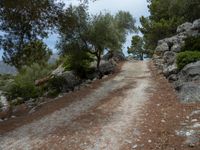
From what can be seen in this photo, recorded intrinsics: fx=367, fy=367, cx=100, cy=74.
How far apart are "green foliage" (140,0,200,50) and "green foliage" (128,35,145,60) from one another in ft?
29.9

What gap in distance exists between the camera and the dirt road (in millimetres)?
12391

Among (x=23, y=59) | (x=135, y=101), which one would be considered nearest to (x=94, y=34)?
(x=23, y=59)

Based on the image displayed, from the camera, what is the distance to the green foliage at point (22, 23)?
17703 millimetres

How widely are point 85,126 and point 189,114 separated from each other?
171 inches

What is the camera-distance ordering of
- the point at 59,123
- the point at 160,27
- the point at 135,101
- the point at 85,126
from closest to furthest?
the point at 85,126
the point at 59,123
the point at 135,101
the point at 160,27

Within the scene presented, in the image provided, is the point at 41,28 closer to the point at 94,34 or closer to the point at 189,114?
the point at 189,114

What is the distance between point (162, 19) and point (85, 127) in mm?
44382

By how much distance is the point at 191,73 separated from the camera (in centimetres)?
2112

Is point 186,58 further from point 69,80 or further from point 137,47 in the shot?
point 137,47

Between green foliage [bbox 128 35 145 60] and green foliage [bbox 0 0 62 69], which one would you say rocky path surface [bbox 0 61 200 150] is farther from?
green foliage [bbox 128 35 145 60]

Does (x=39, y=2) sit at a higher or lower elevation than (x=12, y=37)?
higher

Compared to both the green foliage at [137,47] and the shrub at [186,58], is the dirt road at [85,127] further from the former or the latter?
the green foliage at [137,47]

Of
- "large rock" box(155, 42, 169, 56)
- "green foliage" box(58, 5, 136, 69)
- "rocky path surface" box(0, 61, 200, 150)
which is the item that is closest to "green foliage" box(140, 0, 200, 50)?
"large rock" box(155, 42, 169, 56)

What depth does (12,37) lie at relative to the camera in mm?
20375
